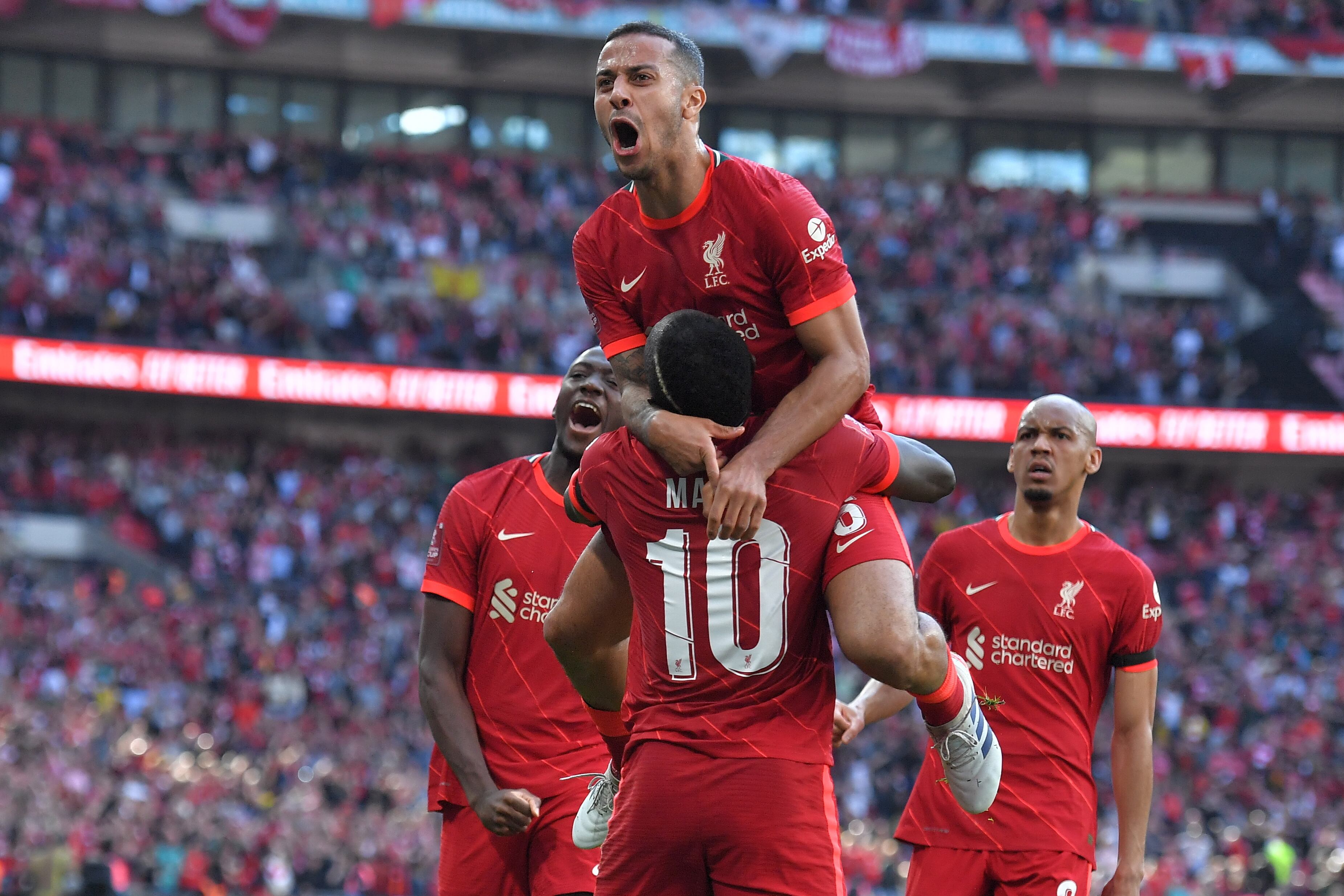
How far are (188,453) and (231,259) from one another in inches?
→ 138

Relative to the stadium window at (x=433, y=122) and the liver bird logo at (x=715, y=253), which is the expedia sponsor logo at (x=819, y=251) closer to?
the liver bird logo at (x=715, y=253)

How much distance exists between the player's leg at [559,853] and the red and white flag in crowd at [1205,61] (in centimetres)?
2920

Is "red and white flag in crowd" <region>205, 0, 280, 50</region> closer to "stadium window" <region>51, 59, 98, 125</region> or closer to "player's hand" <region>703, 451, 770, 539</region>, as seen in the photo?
"stadium window" <region>51, 59, 98, 125</region>

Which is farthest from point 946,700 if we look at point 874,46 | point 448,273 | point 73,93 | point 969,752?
point 73,93

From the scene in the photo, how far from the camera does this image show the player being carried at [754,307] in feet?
12.3

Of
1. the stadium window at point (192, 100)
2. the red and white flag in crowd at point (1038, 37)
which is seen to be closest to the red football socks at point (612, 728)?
the red and white flag in crowd at point (1038, 37)

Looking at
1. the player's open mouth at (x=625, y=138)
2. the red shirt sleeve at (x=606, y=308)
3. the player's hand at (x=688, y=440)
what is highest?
the player's open mouth at (x=625, y=138)

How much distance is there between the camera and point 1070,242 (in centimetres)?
3170

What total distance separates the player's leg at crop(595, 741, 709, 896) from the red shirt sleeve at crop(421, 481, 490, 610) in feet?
5.28

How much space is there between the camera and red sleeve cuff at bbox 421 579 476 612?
5289 mm

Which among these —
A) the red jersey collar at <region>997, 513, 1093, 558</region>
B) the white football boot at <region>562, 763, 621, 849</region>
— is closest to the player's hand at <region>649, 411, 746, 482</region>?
the white football boot at <region>562, 763, 621, 849</region>

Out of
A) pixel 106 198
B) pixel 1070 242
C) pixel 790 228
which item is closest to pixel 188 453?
pixel 106 198

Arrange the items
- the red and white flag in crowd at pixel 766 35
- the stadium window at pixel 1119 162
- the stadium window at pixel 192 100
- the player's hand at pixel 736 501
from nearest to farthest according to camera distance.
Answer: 1. the player's hand at pixel 736 501
2. the red and white flag in crowd at pixel 766 35
3. the stadium window at pixel 192 100
4. the stadium window at pixel 1119 162

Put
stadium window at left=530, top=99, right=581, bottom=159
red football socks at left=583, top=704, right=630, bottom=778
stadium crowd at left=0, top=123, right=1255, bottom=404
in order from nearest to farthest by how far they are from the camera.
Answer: red football socks at left=583, top=704, right=630, bottom=778
stadium crowd at left=0, top=123, right=1255, bottom=404
stadium window at left=530, top=99, right=581, bottom=159
